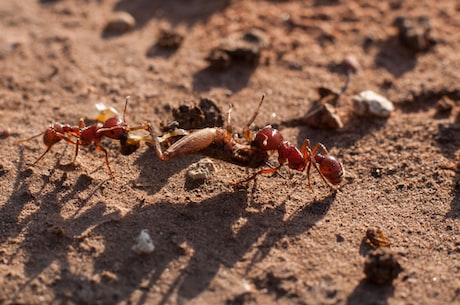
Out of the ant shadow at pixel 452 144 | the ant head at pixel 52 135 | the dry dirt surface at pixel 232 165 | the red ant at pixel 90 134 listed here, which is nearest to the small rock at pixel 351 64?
the dry dirt surface at pixel 232 165

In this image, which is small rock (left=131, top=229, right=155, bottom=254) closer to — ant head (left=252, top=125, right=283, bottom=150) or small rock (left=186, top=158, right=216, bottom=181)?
small rock (left=186, top=158, right=216, bottom=181)

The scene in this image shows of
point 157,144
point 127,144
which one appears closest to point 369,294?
point 157,144

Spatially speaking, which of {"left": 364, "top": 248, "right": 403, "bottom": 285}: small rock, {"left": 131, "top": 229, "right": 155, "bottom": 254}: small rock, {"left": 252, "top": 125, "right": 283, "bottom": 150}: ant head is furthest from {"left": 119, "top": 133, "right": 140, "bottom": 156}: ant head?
{"left": 364, "top": 248, "right": 403, "bottom": 285}: small rock

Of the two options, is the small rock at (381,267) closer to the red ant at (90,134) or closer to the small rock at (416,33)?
A: the red ant at (90,134)

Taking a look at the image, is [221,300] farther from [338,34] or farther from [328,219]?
[338,34]

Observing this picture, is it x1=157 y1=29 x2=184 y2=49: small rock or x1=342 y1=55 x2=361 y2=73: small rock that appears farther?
x1=157 y1=29 x2=184 y2=49: small rock
